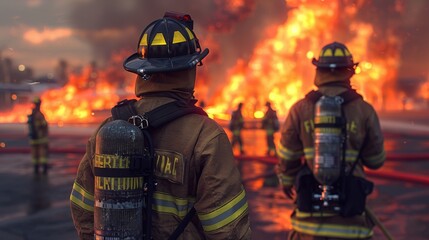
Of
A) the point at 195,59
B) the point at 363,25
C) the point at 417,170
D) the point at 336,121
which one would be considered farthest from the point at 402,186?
the point at 363,25

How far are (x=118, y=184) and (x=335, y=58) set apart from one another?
7.11ft

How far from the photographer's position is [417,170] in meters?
10.2

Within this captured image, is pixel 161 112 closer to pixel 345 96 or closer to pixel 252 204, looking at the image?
pixel 345 96

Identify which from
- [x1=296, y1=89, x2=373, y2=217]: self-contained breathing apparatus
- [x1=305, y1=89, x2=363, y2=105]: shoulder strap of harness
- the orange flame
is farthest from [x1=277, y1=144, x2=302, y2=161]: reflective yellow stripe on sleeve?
the orange flame

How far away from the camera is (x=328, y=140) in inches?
115

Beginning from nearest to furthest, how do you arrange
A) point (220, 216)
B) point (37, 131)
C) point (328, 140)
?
point (220, 216) → point (328, 140) → point (37, 131)

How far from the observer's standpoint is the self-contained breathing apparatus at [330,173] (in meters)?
2.92

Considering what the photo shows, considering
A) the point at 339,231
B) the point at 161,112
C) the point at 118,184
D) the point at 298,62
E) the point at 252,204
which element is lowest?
the point at 252,204

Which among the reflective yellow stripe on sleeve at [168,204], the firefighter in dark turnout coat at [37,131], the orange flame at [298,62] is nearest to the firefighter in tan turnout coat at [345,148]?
the reflective yellow stripe on sleeve at [168,204]

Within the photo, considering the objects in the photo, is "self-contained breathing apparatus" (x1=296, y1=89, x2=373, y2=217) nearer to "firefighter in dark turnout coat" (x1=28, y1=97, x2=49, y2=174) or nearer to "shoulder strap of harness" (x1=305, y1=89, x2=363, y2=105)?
"shoulder strap of harness" (x1=305, y1=89, x2=363, y2=105)

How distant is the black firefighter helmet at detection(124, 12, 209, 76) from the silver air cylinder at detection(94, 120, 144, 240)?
312 millimetres

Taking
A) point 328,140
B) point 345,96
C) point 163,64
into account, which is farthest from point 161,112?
point 345,96

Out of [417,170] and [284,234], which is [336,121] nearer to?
[284,234]

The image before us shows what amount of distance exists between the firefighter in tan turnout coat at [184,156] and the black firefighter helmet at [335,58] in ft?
5.36
